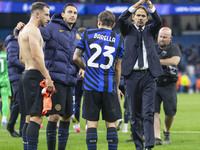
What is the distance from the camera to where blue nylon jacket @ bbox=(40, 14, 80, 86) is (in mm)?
6648

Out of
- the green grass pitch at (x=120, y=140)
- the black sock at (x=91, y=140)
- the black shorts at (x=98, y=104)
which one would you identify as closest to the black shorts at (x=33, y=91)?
the black shorts at (x=98, y=104)

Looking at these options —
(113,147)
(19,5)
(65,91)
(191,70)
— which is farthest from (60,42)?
(191,70)

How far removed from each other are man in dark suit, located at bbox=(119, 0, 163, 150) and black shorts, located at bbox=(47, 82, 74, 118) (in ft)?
3.37

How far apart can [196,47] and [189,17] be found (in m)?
3.15

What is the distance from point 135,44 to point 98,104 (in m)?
1.48

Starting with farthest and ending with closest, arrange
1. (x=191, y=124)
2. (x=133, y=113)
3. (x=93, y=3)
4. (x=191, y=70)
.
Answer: (x=191, y=70) → (x=93, y=3) → (x=191, y=124) → (x=133, y=113)

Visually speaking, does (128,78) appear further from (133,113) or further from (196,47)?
(196,47)

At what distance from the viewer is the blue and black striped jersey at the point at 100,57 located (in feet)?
19.9

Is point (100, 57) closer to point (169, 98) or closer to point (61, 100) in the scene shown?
point (61, 100)

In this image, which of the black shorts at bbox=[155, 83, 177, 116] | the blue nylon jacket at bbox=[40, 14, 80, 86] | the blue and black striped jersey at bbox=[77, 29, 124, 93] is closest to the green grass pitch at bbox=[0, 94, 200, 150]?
the black shorts at bbox=[155, 83, 177, 116]

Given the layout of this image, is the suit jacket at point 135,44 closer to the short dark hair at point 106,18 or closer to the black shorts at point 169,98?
the short dark hair at point 106,18

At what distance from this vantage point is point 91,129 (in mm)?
6086

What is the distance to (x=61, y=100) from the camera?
661cm

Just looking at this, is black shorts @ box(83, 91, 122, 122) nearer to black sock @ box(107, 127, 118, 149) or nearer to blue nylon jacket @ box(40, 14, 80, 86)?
black sock @ box(107, 127, 118, 149)
